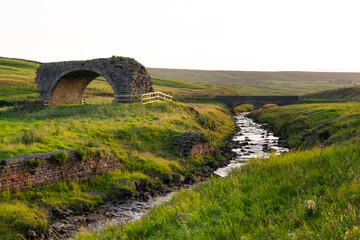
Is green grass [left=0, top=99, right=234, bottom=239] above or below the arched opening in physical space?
below

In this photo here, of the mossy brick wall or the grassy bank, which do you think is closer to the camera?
the grassy bank

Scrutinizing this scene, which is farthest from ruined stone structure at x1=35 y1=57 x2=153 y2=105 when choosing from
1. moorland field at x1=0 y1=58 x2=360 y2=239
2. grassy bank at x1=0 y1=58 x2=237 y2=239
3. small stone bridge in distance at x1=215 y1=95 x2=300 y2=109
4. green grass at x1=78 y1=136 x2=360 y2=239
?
small stone bridge in distance at x1=215 y1=95 x2=300 y2=109

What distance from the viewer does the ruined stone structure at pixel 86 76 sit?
27422 millimetres

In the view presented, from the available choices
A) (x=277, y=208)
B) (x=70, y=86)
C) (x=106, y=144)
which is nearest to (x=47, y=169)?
(x=106, y=144)

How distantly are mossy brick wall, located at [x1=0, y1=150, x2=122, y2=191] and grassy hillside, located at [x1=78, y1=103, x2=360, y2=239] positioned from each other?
18.8 feet

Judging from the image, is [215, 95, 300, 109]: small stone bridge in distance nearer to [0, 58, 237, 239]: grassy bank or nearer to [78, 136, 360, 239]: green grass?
[0, 58, 237, 239]: grassy bank

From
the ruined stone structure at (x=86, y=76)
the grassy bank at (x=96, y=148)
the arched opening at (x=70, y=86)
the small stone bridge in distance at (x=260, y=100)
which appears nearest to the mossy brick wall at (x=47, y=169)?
A: the grassy bank at (x=96, y=148)

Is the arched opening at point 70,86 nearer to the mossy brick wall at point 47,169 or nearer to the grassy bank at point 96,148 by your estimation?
the grassy bank at point 96,148

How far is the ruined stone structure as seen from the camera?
27.4m

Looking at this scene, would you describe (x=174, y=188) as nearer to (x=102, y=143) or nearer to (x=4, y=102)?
(x=102, y=143)

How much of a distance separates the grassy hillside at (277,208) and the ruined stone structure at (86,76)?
71.4ft

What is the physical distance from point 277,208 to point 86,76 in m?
31.1

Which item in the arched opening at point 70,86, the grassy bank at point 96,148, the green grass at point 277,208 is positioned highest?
the arched opening at point 70,86

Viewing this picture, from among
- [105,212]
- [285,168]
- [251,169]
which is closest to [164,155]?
[105,212]
